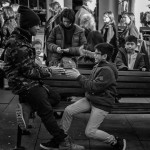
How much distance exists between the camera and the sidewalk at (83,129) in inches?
188

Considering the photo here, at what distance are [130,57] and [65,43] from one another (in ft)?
4.33

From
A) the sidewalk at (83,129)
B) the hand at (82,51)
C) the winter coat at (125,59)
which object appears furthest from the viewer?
the hand at (82,51)

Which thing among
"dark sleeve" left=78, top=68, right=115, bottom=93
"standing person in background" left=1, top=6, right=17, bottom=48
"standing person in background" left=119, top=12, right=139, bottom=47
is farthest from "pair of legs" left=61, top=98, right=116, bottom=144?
"standing person in background" left=119, top=12, right=139, bottom=47

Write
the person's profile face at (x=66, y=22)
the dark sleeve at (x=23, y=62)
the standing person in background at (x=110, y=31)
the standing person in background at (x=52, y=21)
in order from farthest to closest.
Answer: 1. the standing person in background at (x=110, y=31)
2. the standing person in background at (x=52, y=21)
3. the person's profile face at (x=66, y=22)
4. the dark sleeve at (x=23, y=62)

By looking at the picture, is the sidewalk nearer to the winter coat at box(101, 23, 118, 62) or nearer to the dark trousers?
the dark trousers

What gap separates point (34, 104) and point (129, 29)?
4.95 metres

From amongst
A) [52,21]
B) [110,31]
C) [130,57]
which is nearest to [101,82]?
[130,57]

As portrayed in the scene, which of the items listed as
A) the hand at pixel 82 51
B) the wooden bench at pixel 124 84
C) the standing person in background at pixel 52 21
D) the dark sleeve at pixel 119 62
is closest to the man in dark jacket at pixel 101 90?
the wooden bench at pixel 124 84

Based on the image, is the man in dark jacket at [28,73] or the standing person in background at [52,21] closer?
the man in dark jacket at [28,73]

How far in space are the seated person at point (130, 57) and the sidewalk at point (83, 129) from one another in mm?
879

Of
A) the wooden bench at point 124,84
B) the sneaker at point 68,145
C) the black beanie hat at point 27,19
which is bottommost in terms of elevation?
the sneaker at point 68,145

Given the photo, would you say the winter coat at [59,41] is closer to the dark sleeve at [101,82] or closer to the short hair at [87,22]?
the short hair at [87,22]

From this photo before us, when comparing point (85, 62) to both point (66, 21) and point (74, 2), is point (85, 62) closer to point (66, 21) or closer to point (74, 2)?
point (66, 21)

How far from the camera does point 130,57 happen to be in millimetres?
5934
